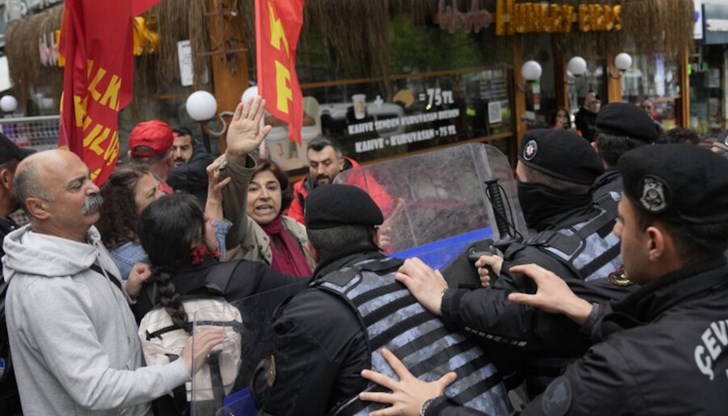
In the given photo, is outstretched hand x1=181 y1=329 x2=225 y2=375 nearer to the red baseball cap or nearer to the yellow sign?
the red baseball cap

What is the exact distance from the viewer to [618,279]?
1999 mm

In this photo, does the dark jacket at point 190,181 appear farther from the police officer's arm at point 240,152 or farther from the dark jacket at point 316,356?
the dark jacket at point 316,356

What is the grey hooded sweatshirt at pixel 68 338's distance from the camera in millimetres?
2137

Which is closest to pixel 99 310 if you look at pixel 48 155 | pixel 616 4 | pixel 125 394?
pixel 125 394

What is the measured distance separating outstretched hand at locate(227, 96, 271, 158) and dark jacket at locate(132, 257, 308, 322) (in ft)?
1.68

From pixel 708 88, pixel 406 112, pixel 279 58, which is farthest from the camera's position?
pixel 708 88

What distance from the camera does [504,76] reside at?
33.9 ft

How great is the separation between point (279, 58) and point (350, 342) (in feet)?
6.43

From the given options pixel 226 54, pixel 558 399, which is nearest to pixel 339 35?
pixel 226 54

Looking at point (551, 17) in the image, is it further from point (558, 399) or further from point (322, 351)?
point (558, 399)

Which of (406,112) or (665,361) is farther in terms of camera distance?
(406,112)

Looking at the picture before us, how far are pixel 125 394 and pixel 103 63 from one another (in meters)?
1.91

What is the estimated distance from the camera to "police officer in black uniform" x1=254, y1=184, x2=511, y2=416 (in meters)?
1.87

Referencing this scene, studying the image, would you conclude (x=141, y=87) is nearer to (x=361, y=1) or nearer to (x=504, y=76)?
(x=361, y=1)
